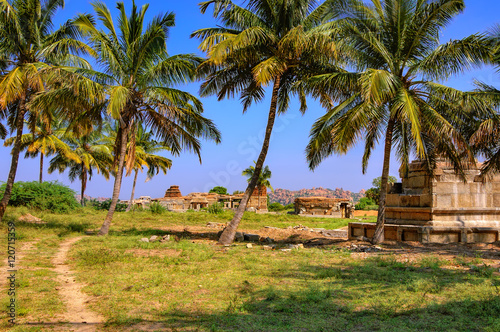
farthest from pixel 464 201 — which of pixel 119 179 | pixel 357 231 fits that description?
pixel 119 179

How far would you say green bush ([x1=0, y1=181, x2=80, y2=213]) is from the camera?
2172 centimetres

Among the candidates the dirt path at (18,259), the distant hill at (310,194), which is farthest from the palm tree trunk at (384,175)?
the distant hill at (310,194)

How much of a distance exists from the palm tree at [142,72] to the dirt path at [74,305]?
630cm

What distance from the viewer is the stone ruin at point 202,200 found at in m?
33.0

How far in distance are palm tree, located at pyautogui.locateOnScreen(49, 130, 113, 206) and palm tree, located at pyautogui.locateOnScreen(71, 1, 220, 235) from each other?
605 inches

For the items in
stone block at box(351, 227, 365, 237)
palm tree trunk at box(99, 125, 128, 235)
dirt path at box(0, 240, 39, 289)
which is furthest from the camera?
stone block at box(351, 227, 365, 237)

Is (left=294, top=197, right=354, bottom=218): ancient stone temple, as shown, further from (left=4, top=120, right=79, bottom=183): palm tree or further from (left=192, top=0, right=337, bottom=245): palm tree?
(left=192, top=0, right=337, bottom=245): palm tree

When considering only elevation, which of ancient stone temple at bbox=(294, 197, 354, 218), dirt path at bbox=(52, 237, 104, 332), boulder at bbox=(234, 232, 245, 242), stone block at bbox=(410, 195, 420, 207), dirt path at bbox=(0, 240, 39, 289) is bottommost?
dirt path at bbox=(52, 237, 104, 332)

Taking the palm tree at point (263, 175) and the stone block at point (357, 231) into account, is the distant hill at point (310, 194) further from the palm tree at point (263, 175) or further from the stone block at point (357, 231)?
the stone block at point (357, 231)

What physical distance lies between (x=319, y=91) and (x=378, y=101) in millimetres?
2815

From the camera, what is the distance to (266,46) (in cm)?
1188

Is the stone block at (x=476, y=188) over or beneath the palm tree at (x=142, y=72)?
beneath

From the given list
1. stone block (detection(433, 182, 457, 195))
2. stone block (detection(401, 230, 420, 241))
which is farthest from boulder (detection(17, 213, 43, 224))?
stone block (detection(433, 182, 457, 195))

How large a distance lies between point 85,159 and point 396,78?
25.7 metres
